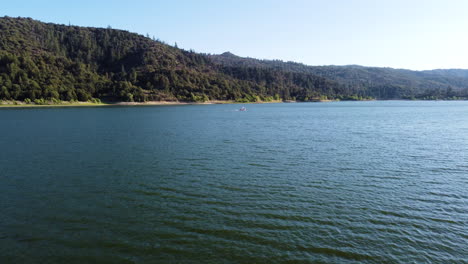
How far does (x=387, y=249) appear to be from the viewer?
1475cm

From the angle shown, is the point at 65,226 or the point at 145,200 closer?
the point at 65,226

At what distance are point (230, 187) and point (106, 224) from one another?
979 centimetres

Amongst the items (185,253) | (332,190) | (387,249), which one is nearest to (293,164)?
(332,190)

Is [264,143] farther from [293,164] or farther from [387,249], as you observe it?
[387,249]

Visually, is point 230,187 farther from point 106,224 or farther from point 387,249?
point 387,249

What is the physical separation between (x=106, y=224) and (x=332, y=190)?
640 inches

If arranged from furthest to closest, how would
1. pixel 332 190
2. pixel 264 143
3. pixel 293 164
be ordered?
1. pixel 264 143
2. pixel 293 164
3. pixel 332 190

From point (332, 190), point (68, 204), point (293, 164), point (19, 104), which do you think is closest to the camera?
point (68, 204)

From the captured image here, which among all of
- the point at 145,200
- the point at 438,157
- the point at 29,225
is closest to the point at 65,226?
the point at 29,225

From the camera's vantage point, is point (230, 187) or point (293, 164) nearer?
point (230, 187)

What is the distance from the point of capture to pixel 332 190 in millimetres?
23453

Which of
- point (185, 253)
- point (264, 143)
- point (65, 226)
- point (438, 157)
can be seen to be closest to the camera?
point (185, 253)

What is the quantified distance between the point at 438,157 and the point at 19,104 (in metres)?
196

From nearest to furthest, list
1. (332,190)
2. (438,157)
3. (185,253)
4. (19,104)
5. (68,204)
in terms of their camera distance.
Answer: (185,253) < (68,204) < (332,190) < (438,157) < (19,104)
